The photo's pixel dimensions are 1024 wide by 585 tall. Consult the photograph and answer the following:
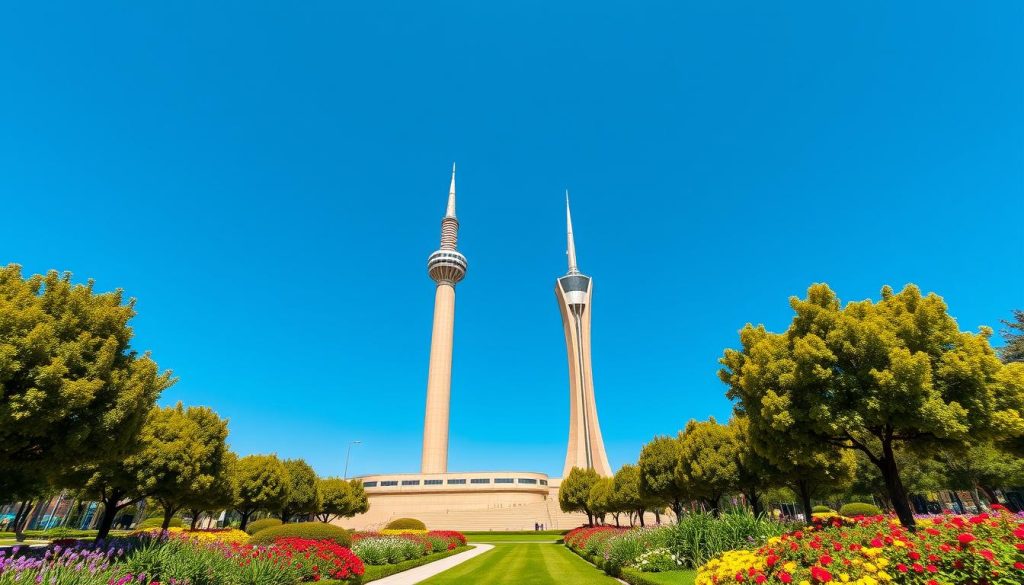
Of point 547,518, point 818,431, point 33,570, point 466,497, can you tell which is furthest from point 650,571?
point 466,497

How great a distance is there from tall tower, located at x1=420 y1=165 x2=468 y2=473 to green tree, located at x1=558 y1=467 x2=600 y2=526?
37.4 metres

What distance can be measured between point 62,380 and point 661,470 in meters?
26.6

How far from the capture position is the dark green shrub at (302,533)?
17922 mm

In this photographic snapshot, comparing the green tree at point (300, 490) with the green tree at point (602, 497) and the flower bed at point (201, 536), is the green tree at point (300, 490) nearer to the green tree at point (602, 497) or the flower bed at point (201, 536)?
the flower bed at point (201, 536)

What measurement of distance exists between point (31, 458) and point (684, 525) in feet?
53.6

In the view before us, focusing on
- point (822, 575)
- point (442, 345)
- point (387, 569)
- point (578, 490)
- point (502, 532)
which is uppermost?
point (442, 345)

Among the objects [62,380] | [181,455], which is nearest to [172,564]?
[62,380]

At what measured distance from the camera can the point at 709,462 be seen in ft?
71.1

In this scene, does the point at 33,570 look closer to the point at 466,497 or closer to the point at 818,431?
the point at 818,431

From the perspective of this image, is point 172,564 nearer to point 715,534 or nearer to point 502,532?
point 715,534

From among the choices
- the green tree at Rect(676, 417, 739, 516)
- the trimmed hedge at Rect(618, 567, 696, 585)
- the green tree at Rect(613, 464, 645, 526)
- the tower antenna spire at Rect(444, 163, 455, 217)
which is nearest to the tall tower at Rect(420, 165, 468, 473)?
the tower antenna spire at Rect(444, 163, 455, 217)

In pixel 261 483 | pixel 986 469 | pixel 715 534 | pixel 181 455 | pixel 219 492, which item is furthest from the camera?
pixel 986 469

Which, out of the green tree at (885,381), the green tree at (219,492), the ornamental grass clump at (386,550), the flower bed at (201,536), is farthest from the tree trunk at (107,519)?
the green tree at (885,381)

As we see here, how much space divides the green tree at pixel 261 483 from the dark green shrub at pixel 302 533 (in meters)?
12.4
